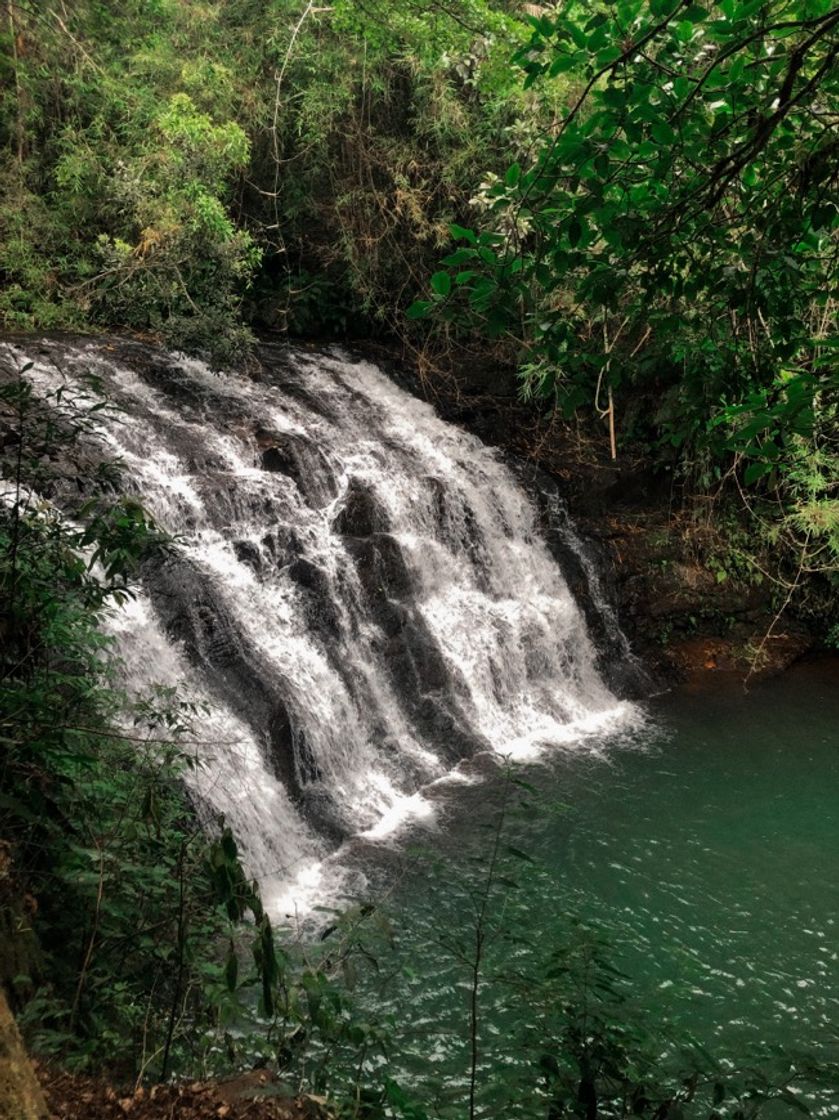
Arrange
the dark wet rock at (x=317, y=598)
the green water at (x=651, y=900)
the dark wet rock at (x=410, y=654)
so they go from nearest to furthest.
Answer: the green water at (x=651, y=900), the dark wet rock at (x=317, y=598), the dark wet rock at (x=410, y=654)

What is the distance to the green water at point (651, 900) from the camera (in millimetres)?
4504

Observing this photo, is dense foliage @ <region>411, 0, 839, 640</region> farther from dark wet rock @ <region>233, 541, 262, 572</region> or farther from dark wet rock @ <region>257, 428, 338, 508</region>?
dark wet rock @ <region>257, 428, 338, 508</region>

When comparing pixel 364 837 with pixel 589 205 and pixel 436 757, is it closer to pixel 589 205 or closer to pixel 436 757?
pixel 436 757

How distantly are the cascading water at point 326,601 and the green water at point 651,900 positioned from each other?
2.34ft

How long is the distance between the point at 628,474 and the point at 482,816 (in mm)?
5524

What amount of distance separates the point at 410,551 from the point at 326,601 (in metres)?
1.30

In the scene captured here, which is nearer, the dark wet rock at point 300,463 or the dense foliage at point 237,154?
the dark wet rock at point 300,463

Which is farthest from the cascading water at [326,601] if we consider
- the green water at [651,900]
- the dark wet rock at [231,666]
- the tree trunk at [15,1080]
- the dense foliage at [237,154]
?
the tree trunk at [15,1080]

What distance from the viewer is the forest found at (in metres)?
2.74

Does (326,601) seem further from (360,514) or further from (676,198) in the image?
(676,198)

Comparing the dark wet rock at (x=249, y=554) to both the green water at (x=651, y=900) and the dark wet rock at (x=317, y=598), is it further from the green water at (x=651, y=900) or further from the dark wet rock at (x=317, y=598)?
the green water at (x=651, y=900)

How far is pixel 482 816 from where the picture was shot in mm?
7004

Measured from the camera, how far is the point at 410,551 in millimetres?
9055

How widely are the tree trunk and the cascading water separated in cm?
388
